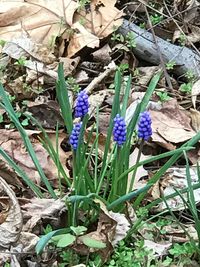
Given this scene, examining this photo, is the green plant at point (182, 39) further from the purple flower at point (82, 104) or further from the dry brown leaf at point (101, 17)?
the purple flower at point (82, 104)

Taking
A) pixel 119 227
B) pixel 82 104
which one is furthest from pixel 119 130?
pixel 119 227

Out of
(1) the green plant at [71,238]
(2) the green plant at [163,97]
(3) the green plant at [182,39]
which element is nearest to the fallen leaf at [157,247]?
(1) the green plant at [71,238]

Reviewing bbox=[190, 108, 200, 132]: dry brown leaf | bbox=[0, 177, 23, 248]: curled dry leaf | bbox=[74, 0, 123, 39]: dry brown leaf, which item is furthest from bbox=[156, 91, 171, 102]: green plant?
bbox=[0, 177, 23, 248]: curled dry leaf

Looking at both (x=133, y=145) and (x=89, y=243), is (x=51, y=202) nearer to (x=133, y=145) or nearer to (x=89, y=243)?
(x=89, y=243)

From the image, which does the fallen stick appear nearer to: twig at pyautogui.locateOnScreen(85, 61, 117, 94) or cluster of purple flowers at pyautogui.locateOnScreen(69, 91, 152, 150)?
twig at pyautogui.locateOnScreen(85, 61, 117, 94)

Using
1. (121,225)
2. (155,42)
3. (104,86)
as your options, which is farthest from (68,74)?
(121,225)
